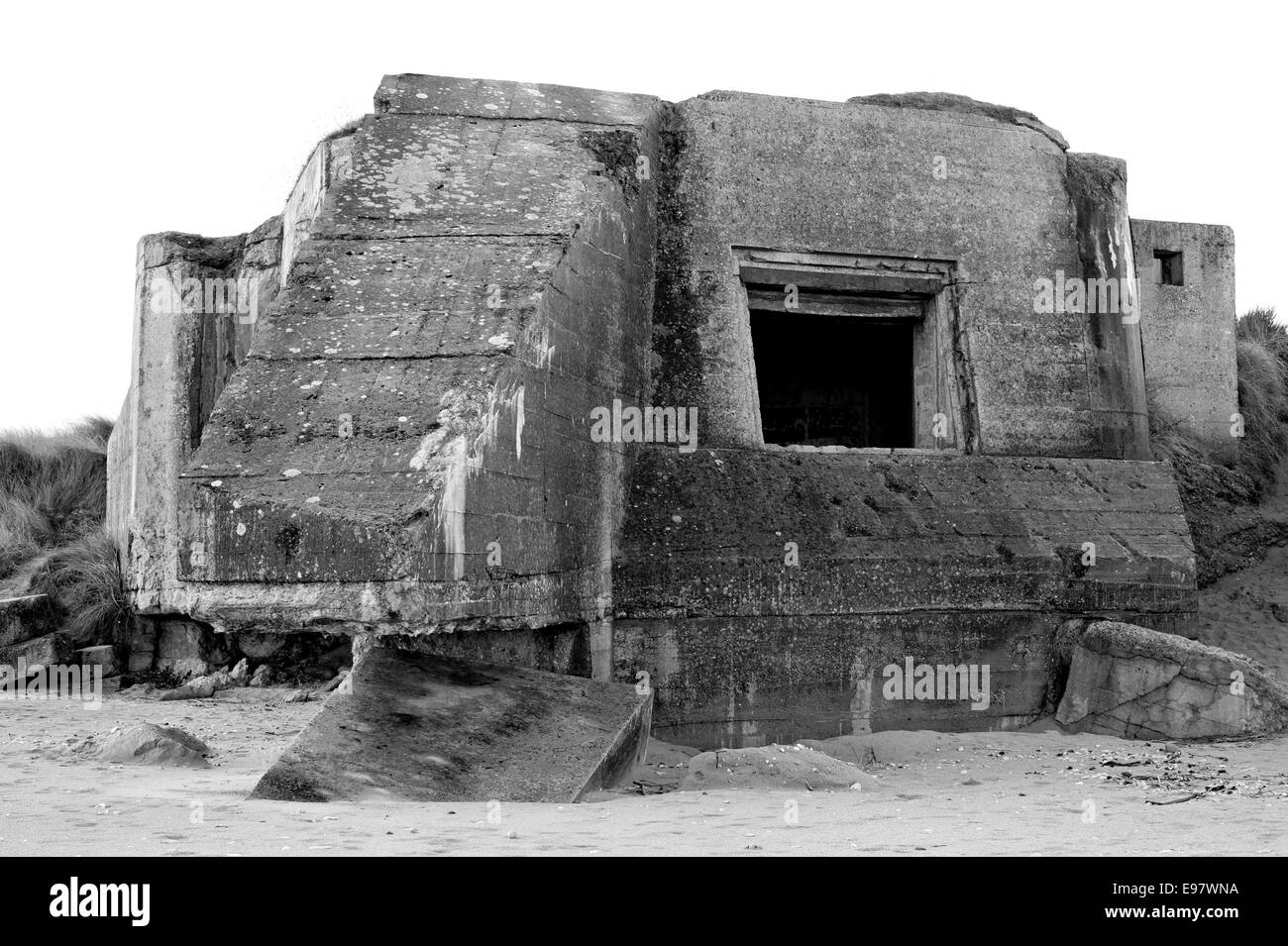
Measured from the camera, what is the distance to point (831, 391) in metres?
10.5

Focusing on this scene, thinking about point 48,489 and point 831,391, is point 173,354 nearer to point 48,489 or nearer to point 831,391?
point 48,489

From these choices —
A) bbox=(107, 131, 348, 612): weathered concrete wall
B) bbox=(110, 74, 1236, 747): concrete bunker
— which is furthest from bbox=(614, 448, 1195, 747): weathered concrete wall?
bbox=(107, 131, 348, 612): weathered concrete wall

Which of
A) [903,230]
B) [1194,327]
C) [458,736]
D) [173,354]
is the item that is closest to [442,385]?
[458,736]

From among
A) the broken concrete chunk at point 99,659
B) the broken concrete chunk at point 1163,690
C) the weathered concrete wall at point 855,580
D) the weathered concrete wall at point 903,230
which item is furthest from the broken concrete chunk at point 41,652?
the broken concrete chunk at point 1163,690

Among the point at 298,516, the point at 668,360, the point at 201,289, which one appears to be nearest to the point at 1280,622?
the point at 668,360

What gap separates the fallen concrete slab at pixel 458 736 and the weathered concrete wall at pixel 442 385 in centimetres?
28

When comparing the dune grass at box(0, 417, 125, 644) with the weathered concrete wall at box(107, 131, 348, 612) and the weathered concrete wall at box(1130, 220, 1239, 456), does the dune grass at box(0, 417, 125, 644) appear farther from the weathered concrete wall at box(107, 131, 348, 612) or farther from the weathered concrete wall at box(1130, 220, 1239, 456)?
the weathered concrete wall at box(1130, 220, 1239, 456)

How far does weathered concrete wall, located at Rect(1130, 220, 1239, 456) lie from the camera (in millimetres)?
10188

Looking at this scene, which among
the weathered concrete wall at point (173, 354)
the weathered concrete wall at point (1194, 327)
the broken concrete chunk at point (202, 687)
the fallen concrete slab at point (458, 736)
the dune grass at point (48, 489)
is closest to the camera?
the fallen concrete slab at point (458, 736)

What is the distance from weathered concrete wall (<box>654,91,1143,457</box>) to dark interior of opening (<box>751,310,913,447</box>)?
182cm

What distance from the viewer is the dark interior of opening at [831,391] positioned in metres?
10.1

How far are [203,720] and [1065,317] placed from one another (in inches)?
216

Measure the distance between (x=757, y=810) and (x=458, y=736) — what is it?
1.15m

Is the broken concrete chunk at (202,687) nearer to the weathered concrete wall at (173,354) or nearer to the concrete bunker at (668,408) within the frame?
the weathered concrete wall at (173,354)
